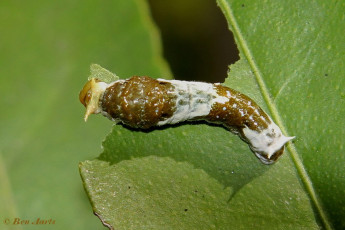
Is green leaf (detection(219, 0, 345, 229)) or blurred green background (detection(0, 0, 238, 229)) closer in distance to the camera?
green leaf (detection(219, 0, 345, 229))

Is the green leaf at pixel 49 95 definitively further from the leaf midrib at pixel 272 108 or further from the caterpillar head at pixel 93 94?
the leaf midrib at pixel 272 108

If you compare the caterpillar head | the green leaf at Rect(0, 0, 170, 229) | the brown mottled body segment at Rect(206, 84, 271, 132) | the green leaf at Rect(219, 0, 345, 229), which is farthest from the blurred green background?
the green leaf at Rect(219, 0, 345, 229)

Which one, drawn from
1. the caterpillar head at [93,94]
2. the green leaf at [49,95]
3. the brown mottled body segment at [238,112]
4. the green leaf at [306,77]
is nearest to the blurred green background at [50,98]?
the green leaf at [49,95]

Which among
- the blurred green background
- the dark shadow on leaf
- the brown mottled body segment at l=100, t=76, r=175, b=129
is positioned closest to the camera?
the brown mottled body segment at l=100, t=76, r=175, b=129

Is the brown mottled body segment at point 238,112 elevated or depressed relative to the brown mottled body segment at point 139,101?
depressed

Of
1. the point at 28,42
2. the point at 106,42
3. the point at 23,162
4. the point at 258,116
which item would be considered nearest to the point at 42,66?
the point at 28,42

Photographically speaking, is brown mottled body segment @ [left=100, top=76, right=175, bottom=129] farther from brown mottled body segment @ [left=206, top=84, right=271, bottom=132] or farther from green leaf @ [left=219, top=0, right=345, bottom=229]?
green leaf @ [left=219, top=0, right=345, bottom=229]

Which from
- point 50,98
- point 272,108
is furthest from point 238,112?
point 50,98
